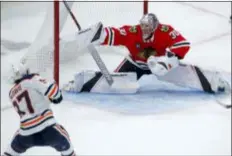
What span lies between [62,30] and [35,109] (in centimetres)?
81

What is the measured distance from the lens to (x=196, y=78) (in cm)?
258

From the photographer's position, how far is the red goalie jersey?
2.47 m

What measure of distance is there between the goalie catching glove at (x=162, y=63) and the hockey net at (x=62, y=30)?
252mm

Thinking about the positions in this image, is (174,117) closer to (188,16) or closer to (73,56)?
(73,56)

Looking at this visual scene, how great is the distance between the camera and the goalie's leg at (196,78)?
8.46 feet

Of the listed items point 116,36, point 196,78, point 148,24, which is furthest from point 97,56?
point 196,78

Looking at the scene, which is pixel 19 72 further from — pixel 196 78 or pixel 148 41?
pixel 196 78

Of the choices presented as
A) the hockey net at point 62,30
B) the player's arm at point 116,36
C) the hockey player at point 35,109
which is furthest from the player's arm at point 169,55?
the hockey player at point 35,109

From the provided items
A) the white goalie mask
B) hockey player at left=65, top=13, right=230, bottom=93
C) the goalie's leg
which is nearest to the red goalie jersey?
hockey player at left=65, top=13, right=230, bottom=93

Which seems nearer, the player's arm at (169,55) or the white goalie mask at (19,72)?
the white goalie mask at (19,72)

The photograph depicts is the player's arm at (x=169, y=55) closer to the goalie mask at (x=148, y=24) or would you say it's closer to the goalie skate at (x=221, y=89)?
the goalie mask at (x=148, y=24)

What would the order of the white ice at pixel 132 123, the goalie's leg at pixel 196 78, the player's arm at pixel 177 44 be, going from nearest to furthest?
the white ice at pixel 132 123, the player's arm at pixel 177 44, the goalie's leg at pixel 196 78

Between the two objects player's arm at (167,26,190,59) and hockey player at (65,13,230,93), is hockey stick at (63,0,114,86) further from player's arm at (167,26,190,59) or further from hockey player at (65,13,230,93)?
player's arm at (167,26,190,59)

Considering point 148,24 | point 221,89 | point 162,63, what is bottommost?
point 221,89
